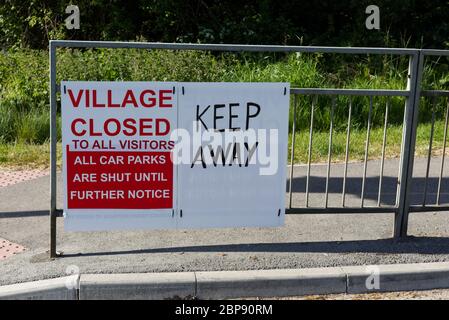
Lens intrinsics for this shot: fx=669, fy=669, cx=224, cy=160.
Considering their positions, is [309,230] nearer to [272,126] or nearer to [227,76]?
[272,126]

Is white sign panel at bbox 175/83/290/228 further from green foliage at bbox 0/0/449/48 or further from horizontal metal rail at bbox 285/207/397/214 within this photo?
green foliage at bbox 0/0/449/48

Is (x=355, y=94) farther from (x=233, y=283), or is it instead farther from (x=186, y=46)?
(x=233, y=283)

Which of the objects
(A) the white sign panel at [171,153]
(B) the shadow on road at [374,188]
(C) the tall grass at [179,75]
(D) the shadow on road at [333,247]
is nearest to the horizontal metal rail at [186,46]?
(A) the white sign panel at [171,153]

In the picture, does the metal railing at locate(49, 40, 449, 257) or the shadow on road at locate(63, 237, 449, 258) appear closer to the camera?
the metal railing at locate(49, 40, 449, 257)

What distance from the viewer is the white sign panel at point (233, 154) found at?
5.11 metres

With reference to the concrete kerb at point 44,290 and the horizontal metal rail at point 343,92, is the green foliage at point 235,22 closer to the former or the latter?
the horizontal metal rail at point 343,92

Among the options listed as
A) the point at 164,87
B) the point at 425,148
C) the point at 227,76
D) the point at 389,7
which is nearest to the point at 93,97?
the point at 164,87

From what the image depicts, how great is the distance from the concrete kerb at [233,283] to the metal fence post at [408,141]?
0.60 m

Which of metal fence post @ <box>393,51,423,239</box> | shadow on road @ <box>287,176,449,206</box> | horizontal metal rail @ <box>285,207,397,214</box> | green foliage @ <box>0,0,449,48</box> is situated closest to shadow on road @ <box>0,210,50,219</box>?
horizontal metal rail @ <box>285,207,397,214</box>

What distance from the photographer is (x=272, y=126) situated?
5203 mm

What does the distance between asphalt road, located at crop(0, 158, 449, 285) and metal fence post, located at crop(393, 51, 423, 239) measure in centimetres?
19

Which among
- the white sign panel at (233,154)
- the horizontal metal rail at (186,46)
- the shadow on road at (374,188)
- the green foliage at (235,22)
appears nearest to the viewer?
the horizontal metal rail at (186,46)

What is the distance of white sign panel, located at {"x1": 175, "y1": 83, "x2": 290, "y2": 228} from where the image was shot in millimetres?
5109

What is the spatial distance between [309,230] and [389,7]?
1103cm
